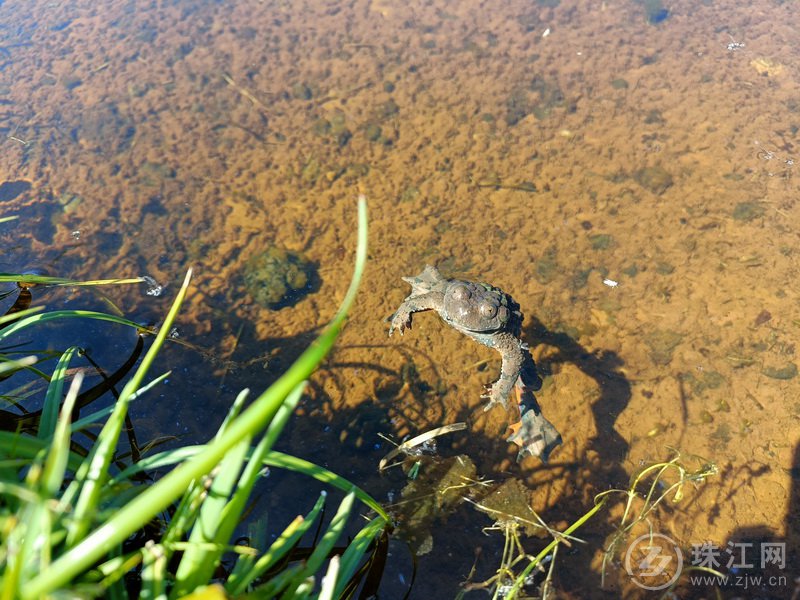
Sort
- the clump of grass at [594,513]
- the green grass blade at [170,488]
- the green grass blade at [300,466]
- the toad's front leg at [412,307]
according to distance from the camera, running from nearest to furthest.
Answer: the green grass blade at [170,488] < the green grass blade at [300,466] < the clump of grass at [594,513] < the toad's front leg at [412,307]

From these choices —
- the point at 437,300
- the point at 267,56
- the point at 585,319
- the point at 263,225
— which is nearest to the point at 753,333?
the point at 585,319

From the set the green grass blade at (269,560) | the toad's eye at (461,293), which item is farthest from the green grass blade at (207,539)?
the toad's eye at (461,293)

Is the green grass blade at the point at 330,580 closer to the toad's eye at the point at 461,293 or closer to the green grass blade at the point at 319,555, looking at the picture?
the green grass blade at the point at 319,555

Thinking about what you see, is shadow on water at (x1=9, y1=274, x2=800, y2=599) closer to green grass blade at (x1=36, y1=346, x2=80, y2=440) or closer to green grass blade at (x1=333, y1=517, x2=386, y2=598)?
green grass blade at (x1=333, y1=517, x2=386, y2=598)

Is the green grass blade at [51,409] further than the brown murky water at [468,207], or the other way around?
the brown murky water at [468,207]

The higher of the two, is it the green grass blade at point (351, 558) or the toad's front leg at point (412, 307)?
the green grass blade at point (351, 558)

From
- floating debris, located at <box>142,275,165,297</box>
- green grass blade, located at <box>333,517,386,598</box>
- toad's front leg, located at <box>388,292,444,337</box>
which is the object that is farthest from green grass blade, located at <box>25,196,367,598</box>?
floating debris, located at <box>142,275,165,297</box>

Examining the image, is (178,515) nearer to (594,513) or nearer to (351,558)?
(351,558)
